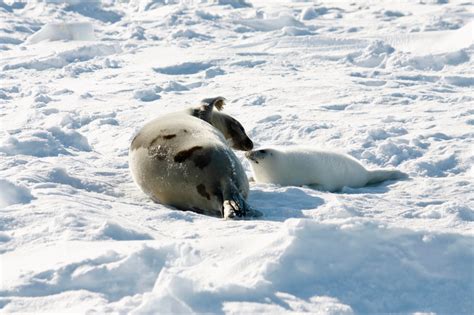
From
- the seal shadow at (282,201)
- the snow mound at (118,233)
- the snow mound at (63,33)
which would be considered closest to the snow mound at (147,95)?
the seal shadow at (282,201)

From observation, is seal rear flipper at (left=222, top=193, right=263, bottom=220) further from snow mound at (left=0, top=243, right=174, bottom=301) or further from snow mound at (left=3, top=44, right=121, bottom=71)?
snow mound at (left=3, top=44, right=121, bottom=71)

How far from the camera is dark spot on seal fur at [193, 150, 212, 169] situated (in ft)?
11.1

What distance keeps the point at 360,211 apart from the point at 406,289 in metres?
1.40

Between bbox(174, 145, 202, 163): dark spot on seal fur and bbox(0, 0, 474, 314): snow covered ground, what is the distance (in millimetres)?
272

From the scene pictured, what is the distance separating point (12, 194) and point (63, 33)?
8.80 metres

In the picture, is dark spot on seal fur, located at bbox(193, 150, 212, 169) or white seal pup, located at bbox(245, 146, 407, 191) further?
white seal pup, located at bbox(245, 146, 407, 191)

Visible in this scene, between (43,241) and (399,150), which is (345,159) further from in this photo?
(43,241)

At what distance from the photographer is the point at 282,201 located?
3.55m

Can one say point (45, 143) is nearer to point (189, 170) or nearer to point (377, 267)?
point (189, 170)

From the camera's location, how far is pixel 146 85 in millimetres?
8062

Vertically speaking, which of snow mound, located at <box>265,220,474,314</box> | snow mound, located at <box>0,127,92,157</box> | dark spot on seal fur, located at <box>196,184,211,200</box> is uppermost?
snow mound, located at <box>265,220,474,314</box>

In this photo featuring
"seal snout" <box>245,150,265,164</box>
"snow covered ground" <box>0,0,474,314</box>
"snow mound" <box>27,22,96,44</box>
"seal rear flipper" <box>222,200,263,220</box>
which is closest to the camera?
"snow covered ground" <box>0,0,474,314</box>

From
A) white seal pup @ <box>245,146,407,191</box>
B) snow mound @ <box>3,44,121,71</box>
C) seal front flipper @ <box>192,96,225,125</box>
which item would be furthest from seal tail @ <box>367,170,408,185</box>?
snow mound @ <box>3,44,121,71</box>

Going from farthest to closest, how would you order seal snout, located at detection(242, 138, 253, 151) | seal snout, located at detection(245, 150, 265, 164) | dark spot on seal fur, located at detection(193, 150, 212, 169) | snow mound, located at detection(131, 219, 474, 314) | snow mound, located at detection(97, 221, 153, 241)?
seal snout, located at detection(242, 138, 253, 151)
seal snout, located at detection(245, 150, 265, 164)
dark spot on seal fur, located at detection(193, 150, 212, 169)
snow mound, located at detection(97, 221, 153, 241)
snow mound, located at detection(131, 219, 474, 314)
